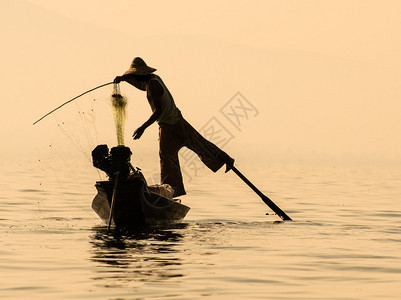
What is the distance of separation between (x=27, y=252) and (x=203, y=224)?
5158mm

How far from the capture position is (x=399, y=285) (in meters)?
10.5

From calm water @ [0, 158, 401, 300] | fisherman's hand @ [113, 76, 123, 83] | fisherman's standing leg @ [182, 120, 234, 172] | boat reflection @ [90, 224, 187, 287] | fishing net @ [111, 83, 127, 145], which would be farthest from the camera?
fisherman's standing leg @ [182, 120, 234, 172]

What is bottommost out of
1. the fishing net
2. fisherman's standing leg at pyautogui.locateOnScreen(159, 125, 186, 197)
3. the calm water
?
the calm water

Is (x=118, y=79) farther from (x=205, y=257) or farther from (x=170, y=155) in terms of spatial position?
(x=205, y=257)

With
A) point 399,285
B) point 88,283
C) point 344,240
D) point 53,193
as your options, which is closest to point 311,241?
point 344,240

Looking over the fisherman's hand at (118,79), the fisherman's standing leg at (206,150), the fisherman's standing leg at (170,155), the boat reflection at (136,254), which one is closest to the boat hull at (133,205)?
the boat reflection at (136,254)

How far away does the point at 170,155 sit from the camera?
1717 centimetres

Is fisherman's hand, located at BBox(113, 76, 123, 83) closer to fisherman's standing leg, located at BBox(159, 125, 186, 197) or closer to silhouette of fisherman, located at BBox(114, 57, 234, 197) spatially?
silhouette of fisherman, located at BBox(114, 57, 234, 197)

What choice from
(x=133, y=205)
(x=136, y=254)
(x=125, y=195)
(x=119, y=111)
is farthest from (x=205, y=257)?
(x=119, y=111)

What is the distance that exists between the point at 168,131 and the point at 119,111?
5.10 feet

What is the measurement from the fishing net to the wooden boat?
56 centimetres

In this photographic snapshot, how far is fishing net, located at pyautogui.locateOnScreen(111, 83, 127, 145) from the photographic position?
1558 centimetres

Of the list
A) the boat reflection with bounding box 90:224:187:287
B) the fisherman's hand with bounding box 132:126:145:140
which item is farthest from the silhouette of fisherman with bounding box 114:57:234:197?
the boat reflection with bounding box 90:224:187:287

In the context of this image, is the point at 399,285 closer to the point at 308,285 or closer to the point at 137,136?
the point at 308,285
